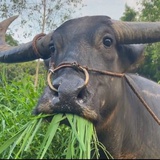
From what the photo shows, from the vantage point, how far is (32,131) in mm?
3137

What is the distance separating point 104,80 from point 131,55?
606 millimetres

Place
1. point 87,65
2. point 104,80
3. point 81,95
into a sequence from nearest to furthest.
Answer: point 81,95 → point 87,65 → point 104,80

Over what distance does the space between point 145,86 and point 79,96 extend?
1.60 m

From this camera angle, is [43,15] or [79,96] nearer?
[79,96]

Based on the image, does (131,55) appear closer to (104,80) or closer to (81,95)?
(104,80)

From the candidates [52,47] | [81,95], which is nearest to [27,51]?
[52,47]

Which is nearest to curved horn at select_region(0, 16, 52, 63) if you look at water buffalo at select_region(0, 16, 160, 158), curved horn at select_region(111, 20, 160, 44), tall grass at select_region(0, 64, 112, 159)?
water buffalo at select_region(0, 16, 160, 158)

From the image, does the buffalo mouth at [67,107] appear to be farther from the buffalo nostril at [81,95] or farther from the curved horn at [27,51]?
Result: the curved horn at [27,51]

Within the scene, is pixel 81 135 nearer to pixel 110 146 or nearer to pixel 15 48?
pixel 110 146

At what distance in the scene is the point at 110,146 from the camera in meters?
3.76

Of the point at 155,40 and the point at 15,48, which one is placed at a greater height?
the point at 155,40

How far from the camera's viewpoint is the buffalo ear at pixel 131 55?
12.9ft

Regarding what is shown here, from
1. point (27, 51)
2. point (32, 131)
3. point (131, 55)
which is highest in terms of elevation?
point (131, 55)

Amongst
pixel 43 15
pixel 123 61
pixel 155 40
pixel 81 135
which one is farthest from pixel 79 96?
pixel 43 15
